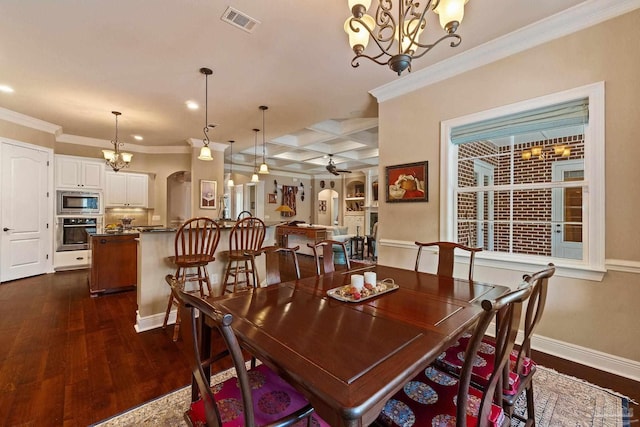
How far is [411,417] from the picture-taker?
3.46 ft

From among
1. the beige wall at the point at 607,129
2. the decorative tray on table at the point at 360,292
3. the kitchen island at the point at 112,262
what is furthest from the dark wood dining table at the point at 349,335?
the kitchen island at the point at 112,262

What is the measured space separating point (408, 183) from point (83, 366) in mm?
3566

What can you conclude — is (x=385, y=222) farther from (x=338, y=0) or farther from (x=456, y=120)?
(x=338, y=0)

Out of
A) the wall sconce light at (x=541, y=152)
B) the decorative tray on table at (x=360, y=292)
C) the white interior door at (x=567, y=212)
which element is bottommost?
the decorative tray on table at (x=360, y=292)

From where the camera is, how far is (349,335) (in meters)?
1.08

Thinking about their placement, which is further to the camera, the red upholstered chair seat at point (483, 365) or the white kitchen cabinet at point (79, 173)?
the white kitchen cabinet at point (79, 173)

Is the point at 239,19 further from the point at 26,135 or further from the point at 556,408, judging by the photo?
the point at 26,135

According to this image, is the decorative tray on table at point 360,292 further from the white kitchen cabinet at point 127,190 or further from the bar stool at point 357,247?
the white kitchen cabinet at point 127,190

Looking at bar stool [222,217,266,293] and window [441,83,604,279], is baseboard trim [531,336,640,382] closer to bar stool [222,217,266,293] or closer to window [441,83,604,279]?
window [441,83,604,279]

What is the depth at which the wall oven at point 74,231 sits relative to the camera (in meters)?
5.39

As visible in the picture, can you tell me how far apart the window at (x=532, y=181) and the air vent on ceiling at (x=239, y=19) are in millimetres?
2181

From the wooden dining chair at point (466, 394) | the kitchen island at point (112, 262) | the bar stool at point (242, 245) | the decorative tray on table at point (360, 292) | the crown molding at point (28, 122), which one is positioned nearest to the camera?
the wooden dining chair at point (466, 394)

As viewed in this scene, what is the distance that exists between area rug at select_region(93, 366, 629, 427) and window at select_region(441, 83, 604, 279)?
874 millimetres

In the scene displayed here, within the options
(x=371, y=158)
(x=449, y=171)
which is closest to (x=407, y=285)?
(x=449, y=171)
